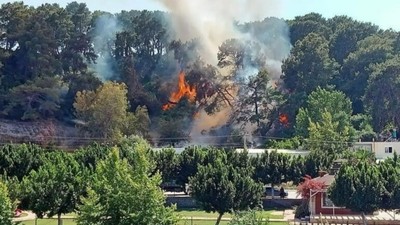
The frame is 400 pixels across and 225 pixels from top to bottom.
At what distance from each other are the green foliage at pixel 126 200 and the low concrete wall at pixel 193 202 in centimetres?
2161

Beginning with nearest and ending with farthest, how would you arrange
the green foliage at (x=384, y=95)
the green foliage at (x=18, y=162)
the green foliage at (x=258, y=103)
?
the green foliage at (x=18, y=162)
the green foliage at (x=384, y=95)
the green foliage at (x=258, y=103)

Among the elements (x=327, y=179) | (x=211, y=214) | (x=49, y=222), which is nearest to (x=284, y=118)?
(x=327, y=179)

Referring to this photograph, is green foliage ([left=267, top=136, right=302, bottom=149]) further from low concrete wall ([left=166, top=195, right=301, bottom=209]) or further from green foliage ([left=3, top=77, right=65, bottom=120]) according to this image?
green foliage ([left=3, top=77, right=65, bottom=120])

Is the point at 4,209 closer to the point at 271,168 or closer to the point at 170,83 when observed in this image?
the point at 271,168

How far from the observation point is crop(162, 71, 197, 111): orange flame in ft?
241

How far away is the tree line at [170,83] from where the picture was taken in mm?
65500

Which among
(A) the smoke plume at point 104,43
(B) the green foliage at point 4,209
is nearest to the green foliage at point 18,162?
(B) the green foliage at point 4,209

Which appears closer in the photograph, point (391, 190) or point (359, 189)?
point (359, 189)

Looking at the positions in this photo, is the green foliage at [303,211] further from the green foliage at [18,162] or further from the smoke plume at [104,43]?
the smoke plume at [104,43]

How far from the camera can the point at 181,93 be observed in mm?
75062

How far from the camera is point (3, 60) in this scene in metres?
71.9

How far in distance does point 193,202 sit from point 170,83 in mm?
31066

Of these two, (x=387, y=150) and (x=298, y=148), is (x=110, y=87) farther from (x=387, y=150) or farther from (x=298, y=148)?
(x=387, y=150)

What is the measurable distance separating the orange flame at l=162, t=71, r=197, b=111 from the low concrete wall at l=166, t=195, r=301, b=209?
25561 millimetres
